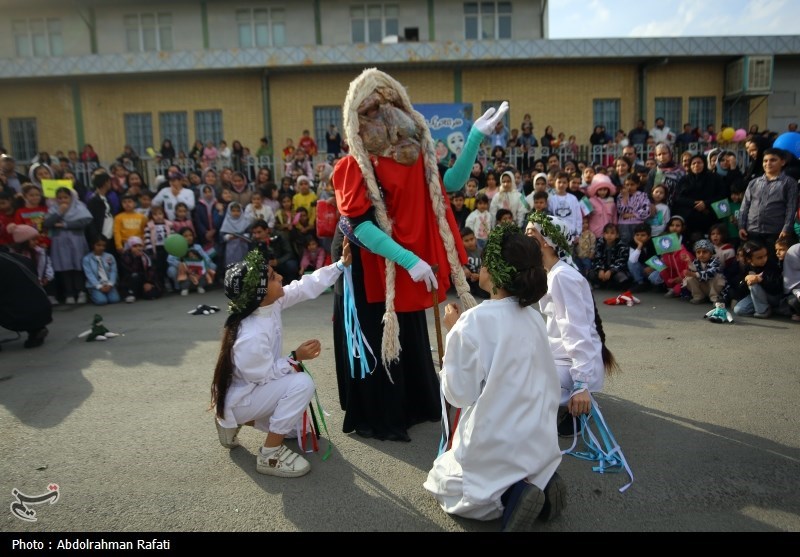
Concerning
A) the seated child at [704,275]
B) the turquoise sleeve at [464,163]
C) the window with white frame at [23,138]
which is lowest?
the seated child at [704,275]

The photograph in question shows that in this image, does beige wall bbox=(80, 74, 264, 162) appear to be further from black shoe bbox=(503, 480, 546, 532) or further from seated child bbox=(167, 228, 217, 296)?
black shoe bbox=(503, 480, 546, 532)

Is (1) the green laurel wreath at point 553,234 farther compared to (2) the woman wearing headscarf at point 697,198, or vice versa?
(2) the woman wearing headscarf at point 697,198

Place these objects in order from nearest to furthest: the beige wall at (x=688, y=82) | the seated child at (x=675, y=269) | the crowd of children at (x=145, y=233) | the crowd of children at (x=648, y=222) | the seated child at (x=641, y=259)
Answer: the crowd of children at (x=648, y=222) → the seated child at (x=675, y=269) → the seated child at (x=641, y=259) → the crowd of children at (x=145, y=233) → the beige wall at (x=688, y=82)

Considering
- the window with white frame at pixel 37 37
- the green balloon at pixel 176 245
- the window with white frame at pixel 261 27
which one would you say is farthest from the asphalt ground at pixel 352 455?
the window with white frame at pixel 37 37

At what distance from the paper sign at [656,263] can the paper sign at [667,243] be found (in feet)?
0.33

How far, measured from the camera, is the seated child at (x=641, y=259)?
8039 millimetres

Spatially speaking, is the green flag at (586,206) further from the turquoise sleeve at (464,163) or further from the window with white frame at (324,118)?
the window with white frame at (324,118)

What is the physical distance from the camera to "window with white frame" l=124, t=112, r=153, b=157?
57.9 ft

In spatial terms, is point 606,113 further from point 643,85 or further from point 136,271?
point 136,271

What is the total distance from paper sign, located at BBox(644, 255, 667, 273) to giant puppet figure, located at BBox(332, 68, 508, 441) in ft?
17.2

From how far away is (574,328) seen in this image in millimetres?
3365

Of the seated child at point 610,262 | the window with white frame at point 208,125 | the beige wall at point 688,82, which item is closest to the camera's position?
the seated child at point 610,262

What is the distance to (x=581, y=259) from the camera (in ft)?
28.3

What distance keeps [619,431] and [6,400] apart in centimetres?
464
